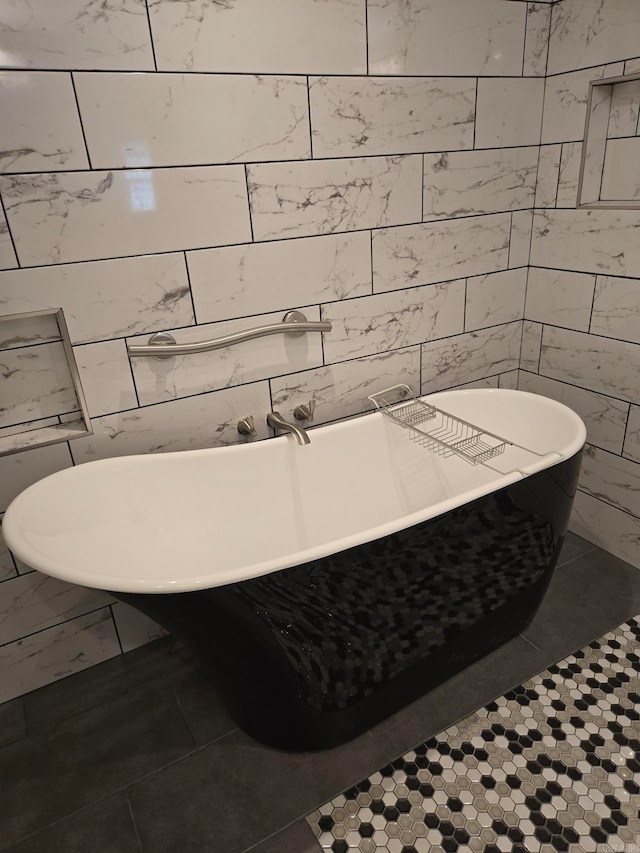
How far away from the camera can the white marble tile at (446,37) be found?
187 centimetres

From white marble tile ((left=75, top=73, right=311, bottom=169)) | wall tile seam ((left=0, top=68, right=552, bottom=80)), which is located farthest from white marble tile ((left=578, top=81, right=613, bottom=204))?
white marble tile ((left=75, top=73, right=311, bottom=169))

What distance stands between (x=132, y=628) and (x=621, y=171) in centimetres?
240

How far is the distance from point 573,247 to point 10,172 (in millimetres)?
1968

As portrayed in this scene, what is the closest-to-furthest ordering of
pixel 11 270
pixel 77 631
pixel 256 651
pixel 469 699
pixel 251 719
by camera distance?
pixel 256 651
pixel 11 270
pixel 251 719
pixel 469 699
pixel 77 631

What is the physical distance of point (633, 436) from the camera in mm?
2238

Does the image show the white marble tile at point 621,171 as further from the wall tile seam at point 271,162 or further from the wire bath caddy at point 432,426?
the wire bath caddy at point 432,426

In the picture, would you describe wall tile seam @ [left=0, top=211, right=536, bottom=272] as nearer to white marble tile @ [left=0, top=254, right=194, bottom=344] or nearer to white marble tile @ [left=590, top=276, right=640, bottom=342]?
white marble tile @ [left=0, top=254, right=194, bottom=344]

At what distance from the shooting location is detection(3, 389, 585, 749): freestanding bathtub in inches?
54.2

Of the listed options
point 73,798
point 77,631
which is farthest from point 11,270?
point 73,798

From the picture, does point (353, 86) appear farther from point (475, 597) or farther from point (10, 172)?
point (475, 597)

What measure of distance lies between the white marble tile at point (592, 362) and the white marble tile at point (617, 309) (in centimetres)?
4

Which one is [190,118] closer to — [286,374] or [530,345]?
[286,374]

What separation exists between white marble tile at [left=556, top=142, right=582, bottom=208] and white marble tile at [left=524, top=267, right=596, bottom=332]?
0.90 feet

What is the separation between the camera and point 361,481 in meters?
2.15
